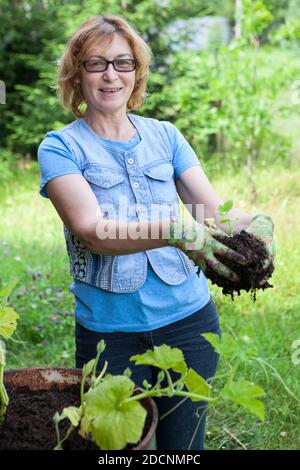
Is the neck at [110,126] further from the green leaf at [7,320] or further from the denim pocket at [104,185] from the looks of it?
the green leaf at [7,320]

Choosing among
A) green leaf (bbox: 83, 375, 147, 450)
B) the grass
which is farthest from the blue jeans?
green leaf (bbox: 83, 375, 147, 450)

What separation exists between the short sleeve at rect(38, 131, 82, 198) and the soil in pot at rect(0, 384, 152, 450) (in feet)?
1.96

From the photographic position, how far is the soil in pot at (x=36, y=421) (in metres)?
1.07

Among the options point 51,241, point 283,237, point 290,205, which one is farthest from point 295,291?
point 51,241

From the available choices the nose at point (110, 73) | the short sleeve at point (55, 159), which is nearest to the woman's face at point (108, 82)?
the nose at point (110, 73)

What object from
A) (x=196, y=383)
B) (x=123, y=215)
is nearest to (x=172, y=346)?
(x=123, y=215)

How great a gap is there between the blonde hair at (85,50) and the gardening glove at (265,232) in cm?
66

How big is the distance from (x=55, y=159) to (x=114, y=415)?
2.71ft

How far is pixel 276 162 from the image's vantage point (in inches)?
239

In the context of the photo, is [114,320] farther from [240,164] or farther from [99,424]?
[240,164]

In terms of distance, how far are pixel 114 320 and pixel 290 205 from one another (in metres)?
3.39

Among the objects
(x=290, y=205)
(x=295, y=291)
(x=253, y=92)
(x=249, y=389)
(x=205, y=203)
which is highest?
(x=253, y=92)

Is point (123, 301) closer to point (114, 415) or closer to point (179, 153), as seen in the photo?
point (179, 153)

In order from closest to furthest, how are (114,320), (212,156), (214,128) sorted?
(114,320), (214,128), (212,156)
